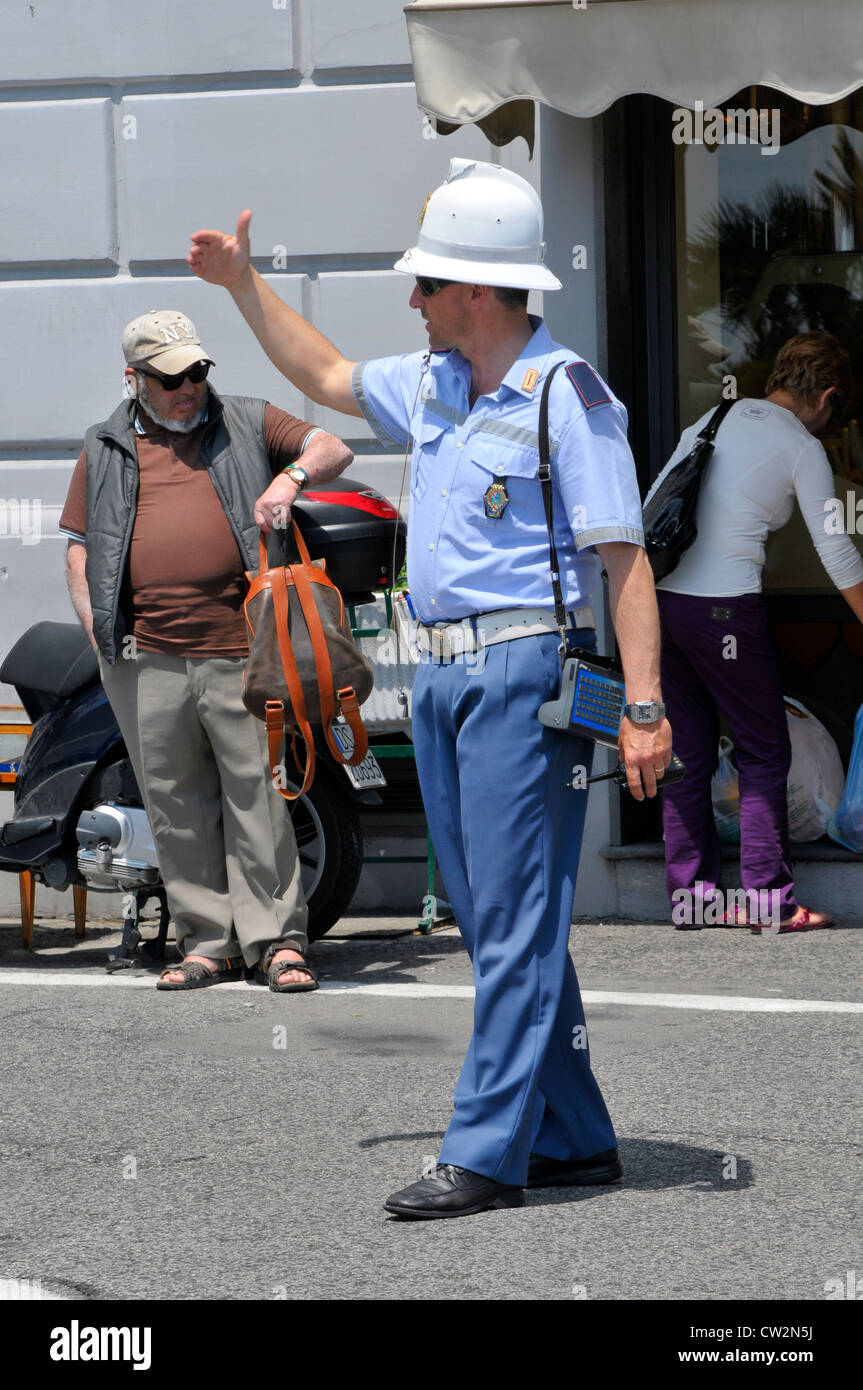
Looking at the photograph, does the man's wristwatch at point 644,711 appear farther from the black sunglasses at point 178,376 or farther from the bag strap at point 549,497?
the black sunglasses at point 178,376

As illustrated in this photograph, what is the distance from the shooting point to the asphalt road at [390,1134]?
11.8 ft

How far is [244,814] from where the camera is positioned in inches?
245

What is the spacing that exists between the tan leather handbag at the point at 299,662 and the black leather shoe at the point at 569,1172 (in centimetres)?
183

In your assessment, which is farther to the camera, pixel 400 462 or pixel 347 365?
pixel 400 462

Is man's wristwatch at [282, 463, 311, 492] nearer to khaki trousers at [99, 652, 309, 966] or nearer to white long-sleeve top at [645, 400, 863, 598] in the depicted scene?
khaki trousers at [99, 652, 309, 966]

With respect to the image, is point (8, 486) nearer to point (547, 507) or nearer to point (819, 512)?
point (819, 512)

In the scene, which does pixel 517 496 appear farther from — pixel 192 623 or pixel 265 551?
pixel 192 623

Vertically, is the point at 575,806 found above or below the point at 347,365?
below

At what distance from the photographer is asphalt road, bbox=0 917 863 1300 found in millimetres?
3605

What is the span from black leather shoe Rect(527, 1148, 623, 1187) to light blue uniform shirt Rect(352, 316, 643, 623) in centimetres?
116

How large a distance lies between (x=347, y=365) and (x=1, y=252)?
13.5 ft

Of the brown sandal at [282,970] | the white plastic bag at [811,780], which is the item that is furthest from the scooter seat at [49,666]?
the white plastic bag at [811,780]

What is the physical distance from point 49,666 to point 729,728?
2.41 meters

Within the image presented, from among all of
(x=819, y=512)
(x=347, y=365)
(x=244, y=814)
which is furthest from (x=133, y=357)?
(x=819, y=512)
